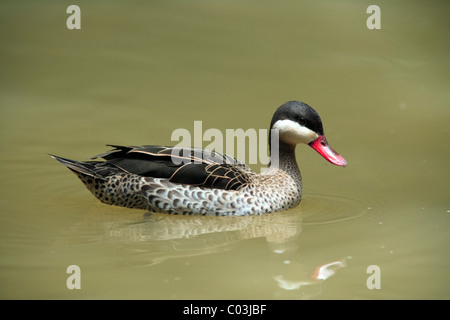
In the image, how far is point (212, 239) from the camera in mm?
8305

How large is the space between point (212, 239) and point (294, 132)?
6.49 ft

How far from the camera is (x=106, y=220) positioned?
895 cm

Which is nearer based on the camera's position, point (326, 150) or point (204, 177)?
point (204, 177)

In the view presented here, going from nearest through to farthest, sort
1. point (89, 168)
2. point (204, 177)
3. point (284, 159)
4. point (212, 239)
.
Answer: point (212, 239)
point (204, 177)
point (89, 168)
point (284, 159)

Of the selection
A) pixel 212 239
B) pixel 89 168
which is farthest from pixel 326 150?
pixel 89 168

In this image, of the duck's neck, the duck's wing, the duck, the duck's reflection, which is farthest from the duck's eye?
the duck's reflection

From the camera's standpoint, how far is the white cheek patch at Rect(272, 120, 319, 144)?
31.1 ft

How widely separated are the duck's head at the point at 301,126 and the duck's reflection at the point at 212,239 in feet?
3.04

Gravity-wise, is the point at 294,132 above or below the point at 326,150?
above

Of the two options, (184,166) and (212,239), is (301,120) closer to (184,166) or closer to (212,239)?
(184,166)

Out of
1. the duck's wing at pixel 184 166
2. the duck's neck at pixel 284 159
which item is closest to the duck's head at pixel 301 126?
the duck's neck at pixel 284 159

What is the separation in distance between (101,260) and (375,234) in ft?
10.00

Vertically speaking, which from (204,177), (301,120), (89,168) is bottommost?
(204,177)

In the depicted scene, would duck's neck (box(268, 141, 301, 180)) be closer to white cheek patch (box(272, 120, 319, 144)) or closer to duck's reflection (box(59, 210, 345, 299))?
white cheek patch (box(272, 120, 319, 144))
